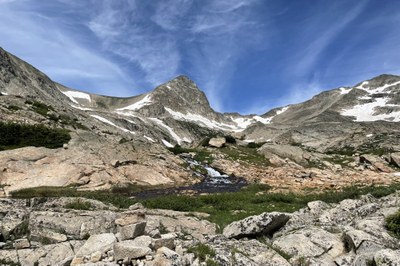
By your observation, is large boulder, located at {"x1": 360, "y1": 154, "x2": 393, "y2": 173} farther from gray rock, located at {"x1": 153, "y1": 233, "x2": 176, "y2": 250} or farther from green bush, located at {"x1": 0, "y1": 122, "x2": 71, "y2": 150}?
gray rock, located at {"x1": 153, "y1": 233, "x2": 176, "y2": 250}

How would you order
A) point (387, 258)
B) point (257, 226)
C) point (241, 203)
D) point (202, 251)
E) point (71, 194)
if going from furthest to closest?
point (71, 194)
point (241, 203)
point (257, 226)
point (202, 251)
point (387, 258)

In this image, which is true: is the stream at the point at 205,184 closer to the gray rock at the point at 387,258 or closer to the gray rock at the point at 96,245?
the gray rock at the point at 96,245

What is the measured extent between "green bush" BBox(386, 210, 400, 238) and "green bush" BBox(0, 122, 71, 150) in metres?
47.1

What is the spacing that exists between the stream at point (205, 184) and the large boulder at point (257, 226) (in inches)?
808

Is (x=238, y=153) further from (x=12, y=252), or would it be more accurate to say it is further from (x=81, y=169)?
(x=12, y=252)

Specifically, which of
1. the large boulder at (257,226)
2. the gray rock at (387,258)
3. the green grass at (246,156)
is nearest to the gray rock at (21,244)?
the large boulder at (257,226)

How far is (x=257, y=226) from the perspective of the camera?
52.1ft

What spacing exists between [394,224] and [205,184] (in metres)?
32.1

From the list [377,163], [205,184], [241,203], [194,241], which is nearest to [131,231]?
[194,241]

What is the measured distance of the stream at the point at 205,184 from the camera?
38156 mm

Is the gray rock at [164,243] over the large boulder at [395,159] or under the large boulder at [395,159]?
under

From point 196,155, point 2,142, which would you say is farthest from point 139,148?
point 2,142

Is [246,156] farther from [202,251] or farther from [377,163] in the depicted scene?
[202,251]

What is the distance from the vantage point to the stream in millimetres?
38156
